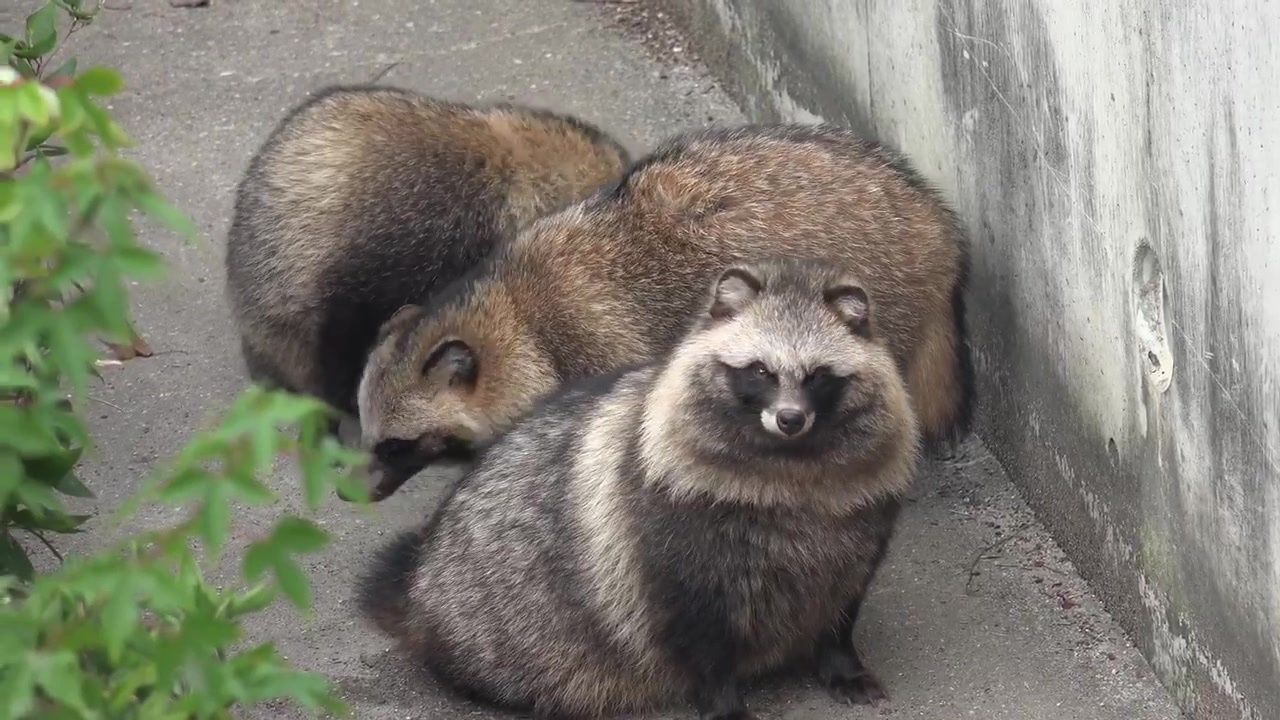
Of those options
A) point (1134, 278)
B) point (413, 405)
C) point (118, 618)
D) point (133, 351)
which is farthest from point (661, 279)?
point (118, 618)

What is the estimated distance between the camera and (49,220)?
195 centimetres

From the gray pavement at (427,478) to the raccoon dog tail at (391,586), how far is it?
7 cm

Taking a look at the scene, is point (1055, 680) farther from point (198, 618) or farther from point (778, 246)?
point (198, 618)

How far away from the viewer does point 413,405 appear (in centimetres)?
521

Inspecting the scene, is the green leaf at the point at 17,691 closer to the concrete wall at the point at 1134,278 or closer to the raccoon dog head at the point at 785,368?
the raccoon dog head at the point at 785,368

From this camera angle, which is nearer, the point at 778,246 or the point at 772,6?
the point at 778,246

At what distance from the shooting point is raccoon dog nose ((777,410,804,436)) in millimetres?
3768

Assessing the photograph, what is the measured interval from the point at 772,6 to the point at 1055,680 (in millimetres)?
3383

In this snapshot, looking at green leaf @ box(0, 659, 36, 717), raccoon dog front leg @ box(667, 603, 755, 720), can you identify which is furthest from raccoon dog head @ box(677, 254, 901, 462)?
green leaf @ box(0, 659, 36, 717)

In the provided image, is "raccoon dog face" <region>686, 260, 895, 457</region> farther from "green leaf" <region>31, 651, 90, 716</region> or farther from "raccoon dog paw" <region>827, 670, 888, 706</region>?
"green leaf" <region>31, 651, 90, 716</region>

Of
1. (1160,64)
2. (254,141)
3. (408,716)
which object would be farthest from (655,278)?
(254,141)

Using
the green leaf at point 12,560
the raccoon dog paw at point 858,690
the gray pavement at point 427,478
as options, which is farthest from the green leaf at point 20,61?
the raccoon dog paw at point 858,690

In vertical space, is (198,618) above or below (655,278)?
above

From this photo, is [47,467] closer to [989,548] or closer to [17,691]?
[17,691]
